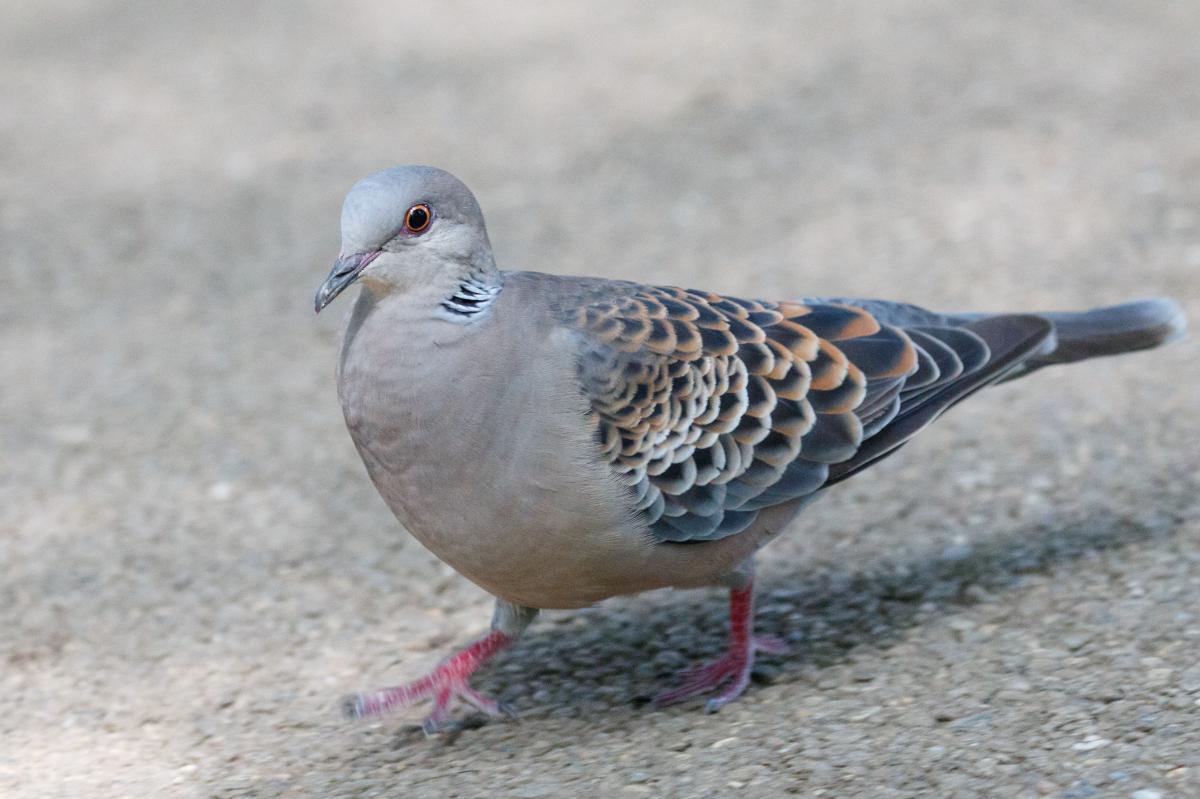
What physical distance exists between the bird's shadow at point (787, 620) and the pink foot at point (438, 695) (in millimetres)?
63

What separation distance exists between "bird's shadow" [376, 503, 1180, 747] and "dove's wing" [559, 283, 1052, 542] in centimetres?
47

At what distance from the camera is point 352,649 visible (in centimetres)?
414

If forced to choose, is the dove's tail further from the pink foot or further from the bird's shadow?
the pink foot

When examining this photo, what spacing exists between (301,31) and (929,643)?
23.1ft

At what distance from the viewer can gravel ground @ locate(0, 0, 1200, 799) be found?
351 centimetres

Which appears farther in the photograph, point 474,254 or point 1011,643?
point 1011,643

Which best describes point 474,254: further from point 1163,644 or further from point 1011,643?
point 1163,644

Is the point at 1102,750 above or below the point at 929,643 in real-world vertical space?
below

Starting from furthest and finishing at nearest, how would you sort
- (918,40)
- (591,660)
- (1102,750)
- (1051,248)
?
(918,40) < (1051,248) < (591,660) < (1102,750)

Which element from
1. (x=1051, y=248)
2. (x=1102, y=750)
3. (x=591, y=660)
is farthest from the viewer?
(x=1051, y=248)

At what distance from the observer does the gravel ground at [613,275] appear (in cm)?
351

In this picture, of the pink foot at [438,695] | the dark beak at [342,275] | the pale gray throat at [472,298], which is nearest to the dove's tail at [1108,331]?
the pale gray throat at [472,298]

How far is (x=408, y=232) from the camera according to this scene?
336 cm

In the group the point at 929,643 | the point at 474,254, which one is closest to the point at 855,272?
the point at 929,643
